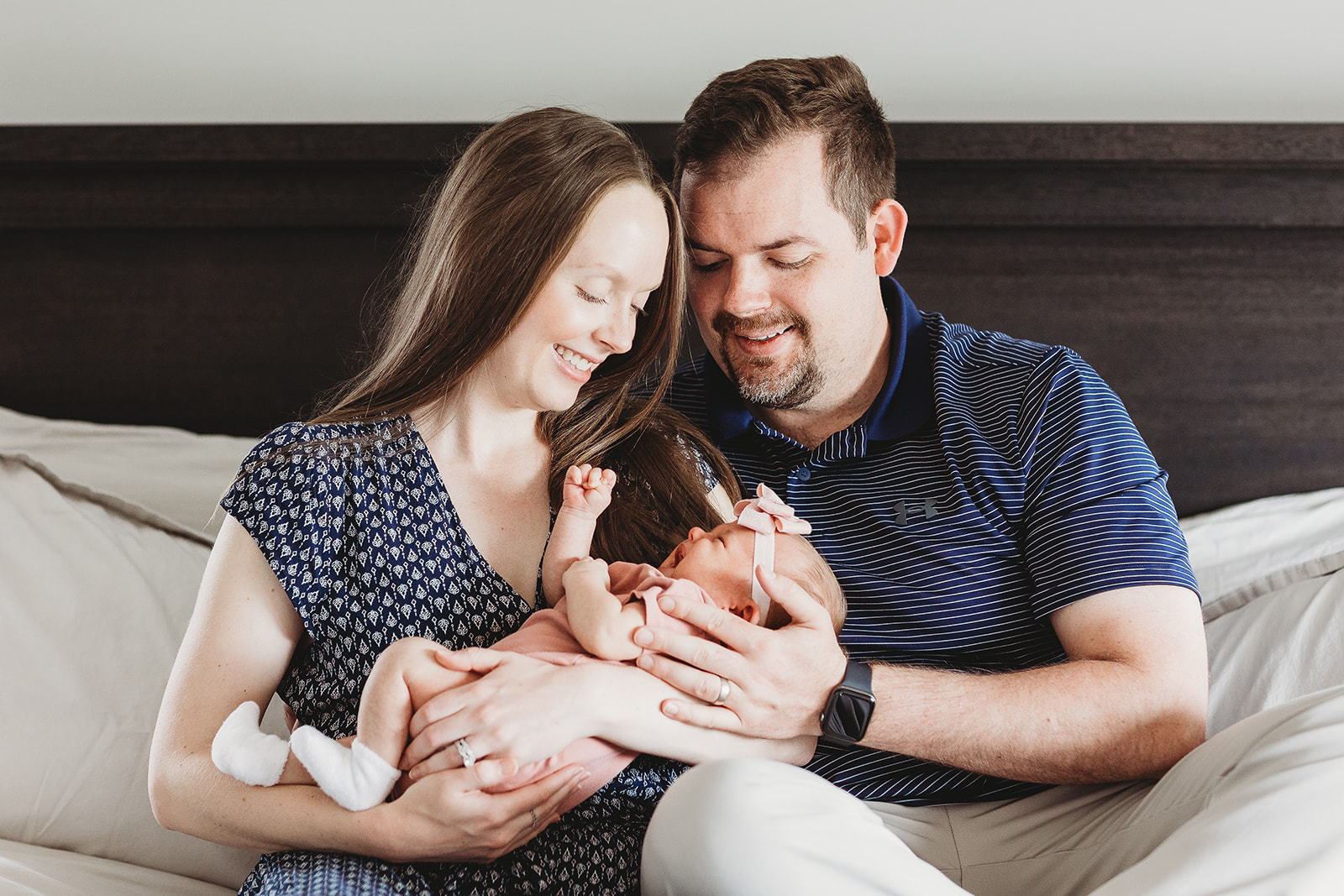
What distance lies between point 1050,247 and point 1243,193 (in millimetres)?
408

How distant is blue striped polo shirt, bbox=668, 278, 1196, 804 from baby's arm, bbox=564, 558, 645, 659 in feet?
1.52

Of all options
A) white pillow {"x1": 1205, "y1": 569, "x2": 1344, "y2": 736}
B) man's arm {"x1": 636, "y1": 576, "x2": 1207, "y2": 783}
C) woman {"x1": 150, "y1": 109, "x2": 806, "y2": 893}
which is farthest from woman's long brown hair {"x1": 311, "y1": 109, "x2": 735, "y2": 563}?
white pillow {"x1": 1205, "y1": 569, "x2": 1344, "y2": 736}

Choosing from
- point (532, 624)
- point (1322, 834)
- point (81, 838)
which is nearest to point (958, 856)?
point (1322, 834)

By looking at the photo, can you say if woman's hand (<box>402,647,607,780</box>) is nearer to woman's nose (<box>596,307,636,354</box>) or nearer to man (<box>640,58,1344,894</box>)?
man (<box>640,58,1344,894</box>)

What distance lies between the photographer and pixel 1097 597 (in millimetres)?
1408

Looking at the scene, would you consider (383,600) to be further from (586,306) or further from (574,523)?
(586,306)

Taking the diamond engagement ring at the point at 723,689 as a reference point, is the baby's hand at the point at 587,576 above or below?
above

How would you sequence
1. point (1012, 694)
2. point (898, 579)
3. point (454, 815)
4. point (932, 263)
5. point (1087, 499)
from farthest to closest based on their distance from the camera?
point (932, 263)
point (898, 579)
point (1087, 499)
point (1012, 694)
point (454, 815)

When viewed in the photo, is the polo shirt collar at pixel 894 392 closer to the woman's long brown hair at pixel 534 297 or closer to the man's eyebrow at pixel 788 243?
the woman's long brown hair at pixel 534 297

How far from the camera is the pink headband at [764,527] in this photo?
139cm

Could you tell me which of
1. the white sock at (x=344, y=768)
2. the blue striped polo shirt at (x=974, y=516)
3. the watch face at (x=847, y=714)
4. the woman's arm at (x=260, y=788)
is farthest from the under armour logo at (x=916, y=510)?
the white sock at (x=344, y=768)

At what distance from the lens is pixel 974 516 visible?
157 cm

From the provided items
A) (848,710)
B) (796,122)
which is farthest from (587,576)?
(796,122)

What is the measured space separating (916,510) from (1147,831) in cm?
58
